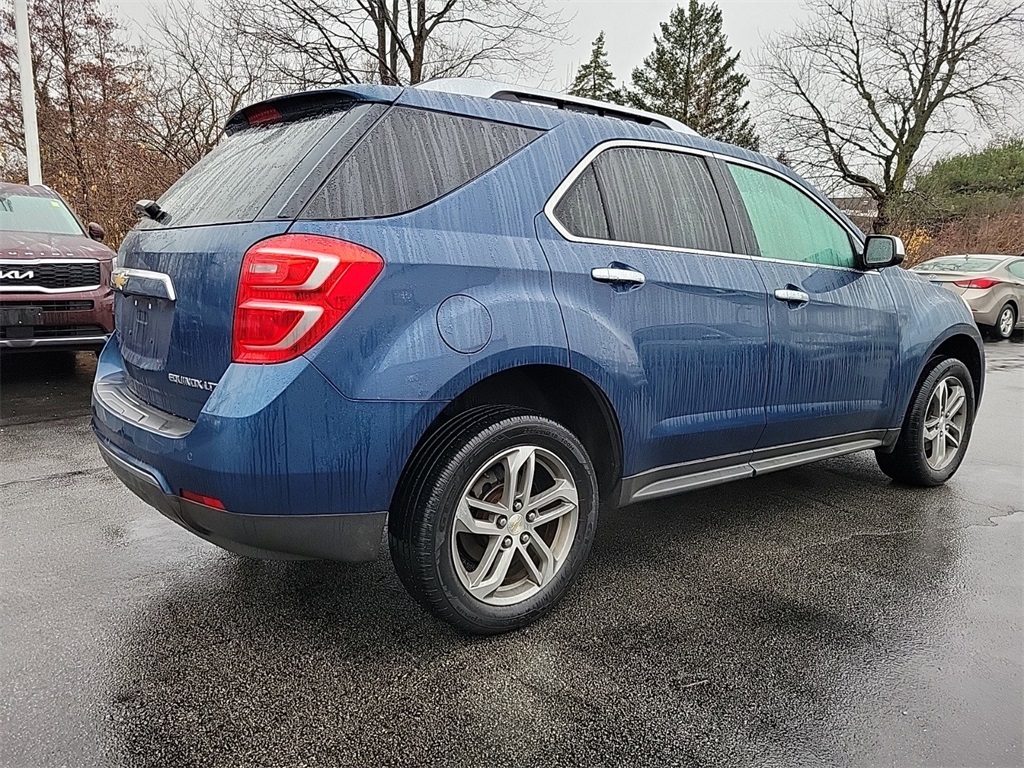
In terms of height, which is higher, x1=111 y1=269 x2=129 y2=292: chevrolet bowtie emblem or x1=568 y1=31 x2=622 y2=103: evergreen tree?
x1=568 y1=31 x2=622 y2=103: evergreen tree

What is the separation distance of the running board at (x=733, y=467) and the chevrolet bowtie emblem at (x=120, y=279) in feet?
6.51

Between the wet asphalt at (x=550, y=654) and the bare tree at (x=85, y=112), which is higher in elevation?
the bare tree at (x=85, y=112)

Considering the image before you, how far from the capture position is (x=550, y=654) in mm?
2533

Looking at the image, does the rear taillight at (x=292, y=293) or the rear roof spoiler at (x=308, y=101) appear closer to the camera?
the rear taillight at (x=292, y=293)

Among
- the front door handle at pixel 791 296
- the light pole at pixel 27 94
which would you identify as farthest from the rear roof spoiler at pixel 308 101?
the light pole at pixel 27 94

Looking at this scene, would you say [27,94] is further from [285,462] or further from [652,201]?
[285,462]

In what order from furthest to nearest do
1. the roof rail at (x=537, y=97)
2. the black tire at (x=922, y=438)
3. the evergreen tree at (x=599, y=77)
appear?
the evergreen tree at (x=599, y=77)
the black tire at (x=922, y=438)
the roof rail at (x=537, y=97)

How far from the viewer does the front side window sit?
351 cm

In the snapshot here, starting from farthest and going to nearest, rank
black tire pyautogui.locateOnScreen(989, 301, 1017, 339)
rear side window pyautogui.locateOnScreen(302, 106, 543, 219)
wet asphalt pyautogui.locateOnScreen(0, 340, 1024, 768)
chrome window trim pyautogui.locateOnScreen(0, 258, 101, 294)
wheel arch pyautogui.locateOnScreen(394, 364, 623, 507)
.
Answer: black tire pyautogui.locateOnScreen(989, 301, 1017, 339) < chrome window trim pyautogui.locateOnScreen(0, 258, 101, 294) < wheel arch pyautogui.locateOnScreen(394, 364, 623, 507) < rear side window pyautogui.locateOnScreen(302, 106, 543, 219) < wet asphalt pyautogui.locateOnScreen(0, 340, 1024, 768)

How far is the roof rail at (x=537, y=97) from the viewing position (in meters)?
2.78

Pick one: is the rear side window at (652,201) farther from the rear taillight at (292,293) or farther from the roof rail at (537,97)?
the rear taillight at (292,293)

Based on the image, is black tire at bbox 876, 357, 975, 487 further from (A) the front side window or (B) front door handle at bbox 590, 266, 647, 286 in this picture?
(B) front door handle at bbox 590, 266, 647, 286

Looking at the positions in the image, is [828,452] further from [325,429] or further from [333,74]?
[333,74]

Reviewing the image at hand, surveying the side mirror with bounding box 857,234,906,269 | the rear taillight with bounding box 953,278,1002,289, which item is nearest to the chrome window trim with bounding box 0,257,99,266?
the side mirror with bounding box 857,234,906,269
